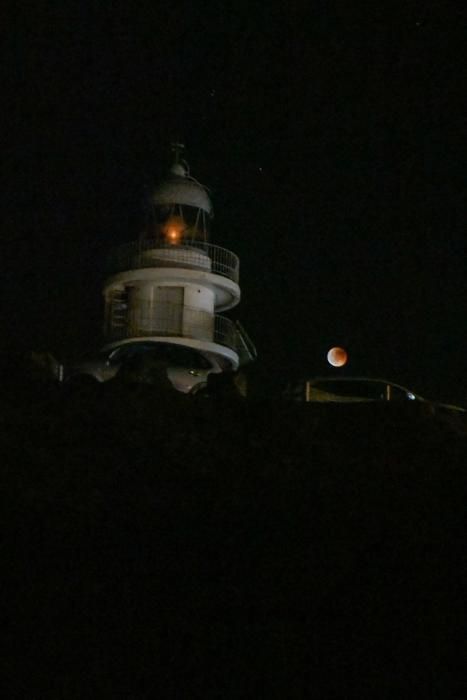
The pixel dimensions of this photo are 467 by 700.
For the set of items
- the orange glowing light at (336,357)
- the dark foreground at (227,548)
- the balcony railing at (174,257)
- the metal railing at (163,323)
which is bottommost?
the dark foreground at (227,548)

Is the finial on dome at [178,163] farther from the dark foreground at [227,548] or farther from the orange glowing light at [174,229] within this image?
the dark foreground at [227,548]

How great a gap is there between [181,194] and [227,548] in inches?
779

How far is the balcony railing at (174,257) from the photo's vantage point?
35.1 m

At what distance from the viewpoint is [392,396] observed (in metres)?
26.3

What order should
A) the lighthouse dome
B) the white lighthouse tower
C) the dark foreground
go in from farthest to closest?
the lighthouse dome
the white lighthouse tower
the dark foreground

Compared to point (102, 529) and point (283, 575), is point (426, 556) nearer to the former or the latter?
point (283, 575)

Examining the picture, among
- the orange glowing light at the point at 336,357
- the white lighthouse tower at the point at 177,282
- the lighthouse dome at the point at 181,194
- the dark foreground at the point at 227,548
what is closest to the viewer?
the dark foreground at the point at 227,548

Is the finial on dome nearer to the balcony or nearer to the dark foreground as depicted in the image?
the balcony

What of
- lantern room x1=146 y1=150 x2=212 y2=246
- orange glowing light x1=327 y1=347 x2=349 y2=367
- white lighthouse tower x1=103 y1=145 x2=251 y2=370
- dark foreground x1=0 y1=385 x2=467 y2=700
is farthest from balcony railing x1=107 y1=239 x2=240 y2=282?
dark foreground x1=0 y1=385 x2=467 y2=700

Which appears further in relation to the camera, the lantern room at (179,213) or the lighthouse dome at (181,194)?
the lighthouse dome at (181,194)

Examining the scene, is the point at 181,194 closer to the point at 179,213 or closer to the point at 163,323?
the point at 179,213

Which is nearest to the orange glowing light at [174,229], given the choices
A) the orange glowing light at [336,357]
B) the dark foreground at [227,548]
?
the orange glowing light at [336,357]

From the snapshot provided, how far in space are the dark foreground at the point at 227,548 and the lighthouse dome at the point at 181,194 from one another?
15954 mm

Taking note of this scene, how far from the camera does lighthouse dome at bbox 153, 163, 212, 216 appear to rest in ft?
119
